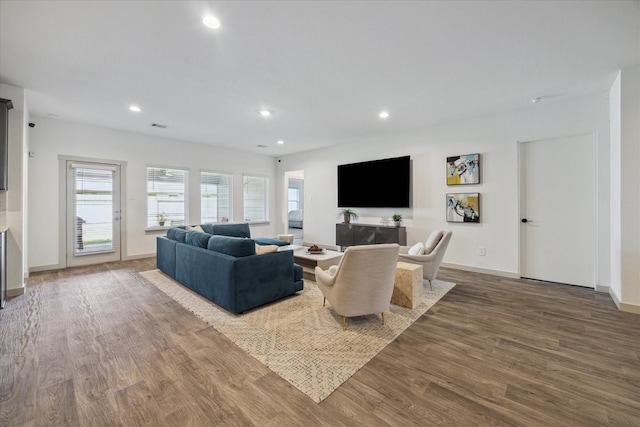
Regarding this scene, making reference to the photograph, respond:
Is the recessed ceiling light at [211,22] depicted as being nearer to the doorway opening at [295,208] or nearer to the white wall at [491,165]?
the white wall at [491,165]

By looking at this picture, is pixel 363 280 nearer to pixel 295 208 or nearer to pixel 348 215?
pixel 348 215

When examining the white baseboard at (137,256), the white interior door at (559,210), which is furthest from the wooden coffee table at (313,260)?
the white baseboard at (137,256)

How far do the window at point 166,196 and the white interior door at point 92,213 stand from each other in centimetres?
62

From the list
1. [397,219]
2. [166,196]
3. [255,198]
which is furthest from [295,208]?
[397,219]

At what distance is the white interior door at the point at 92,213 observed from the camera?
5129mm

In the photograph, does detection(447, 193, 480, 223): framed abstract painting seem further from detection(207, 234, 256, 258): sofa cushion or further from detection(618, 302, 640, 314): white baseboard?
detection(207, 234, 256, 258): sofa cushion

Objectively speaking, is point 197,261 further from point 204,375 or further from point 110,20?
point 110,20

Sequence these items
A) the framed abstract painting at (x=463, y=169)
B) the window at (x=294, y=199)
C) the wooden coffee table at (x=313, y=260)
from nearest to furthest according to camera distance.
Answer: the wooden coffee table at (x=313, y=260)
the framed abstract painting at (x=463, y=169)
the window at (x=294, y=199)

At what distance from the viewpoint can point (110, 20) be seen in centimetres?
227

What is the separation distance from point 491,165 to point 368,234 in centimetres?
261

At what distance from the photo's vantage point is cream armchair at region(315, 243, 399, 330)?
2.41 metres

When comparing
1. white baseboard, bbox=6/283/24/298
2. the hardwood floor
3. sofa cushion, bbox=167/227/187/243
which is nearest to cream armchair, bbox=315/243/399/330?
the hardwood floor

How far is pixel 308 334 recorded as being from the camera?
8.23 ft

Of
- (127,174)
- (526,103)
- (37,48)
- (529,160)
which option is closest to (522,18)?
(526,103)
